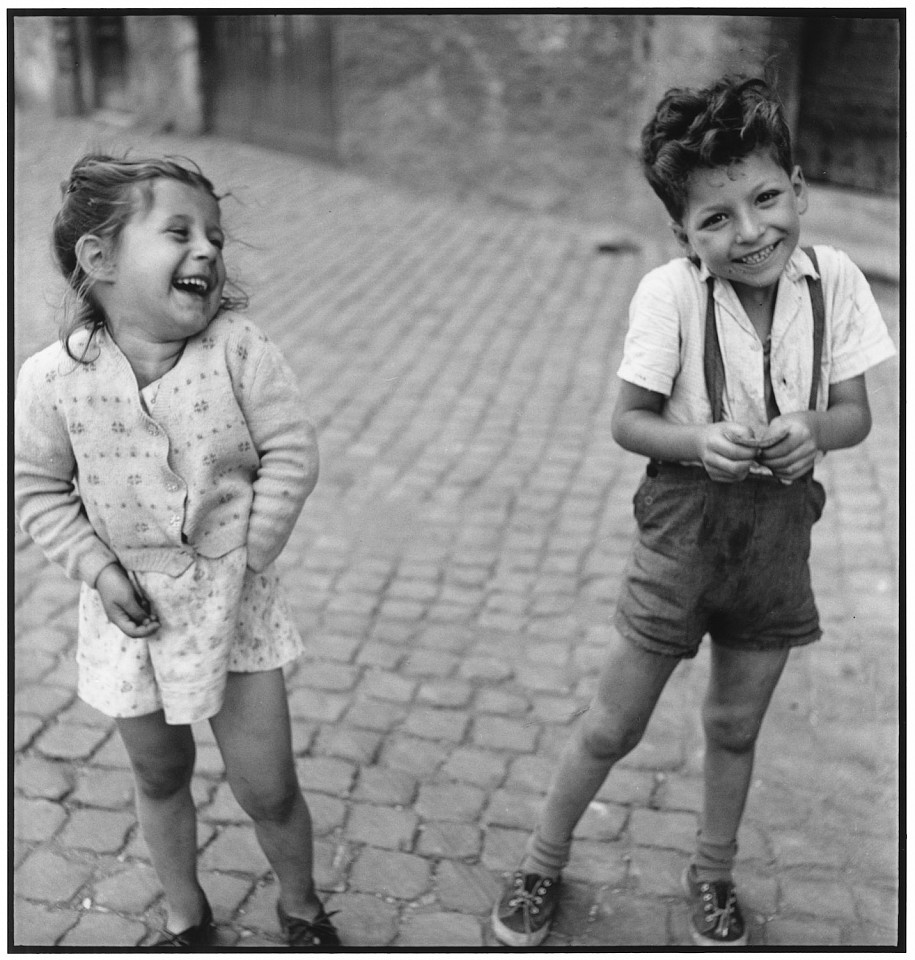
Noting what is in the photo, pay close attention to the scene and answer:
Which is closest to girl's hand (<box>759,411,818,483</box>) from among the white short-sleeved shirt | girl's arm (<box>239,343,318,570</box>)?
the white short-sleeved shirt

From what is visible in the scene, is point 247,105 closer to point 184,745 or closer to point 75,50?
point 75,50

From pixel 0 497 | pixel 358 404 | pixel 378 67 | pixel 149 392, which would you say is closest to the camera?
pixel 149 392

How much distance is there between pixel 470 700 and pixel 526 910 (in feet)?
3.12

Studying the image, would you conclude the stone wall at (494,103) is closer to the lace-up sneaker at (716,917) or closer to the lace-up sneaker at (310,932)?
the lace-up sneaker at (716,917)

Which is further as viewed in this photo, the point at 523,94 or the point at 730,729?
the point at 523,94

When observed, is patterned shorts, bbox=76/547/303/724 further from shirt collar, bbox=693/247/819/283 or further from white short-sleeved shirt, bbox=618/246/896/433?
shirt collar, bbox=693/247/819/283

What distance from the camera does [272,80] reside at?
10859mm

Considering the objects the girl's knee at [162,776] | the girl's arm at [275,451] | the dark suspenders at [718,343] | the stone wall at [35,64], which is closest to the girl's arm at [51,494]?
the girl's arm at [275,451]

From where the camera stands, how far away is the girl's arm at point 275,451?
7.11 feet

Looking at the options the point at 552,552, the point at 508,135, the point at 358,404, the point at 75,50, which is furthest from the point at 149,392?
the point at 75,50

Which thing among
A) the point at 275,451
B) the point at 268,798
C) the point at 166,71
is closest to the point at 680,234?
the point at 275,451

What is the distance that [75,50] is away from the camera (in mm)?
12039

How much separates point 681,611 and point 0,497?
129cm

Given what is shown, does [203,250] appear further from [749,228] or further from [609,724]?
[609,724]
